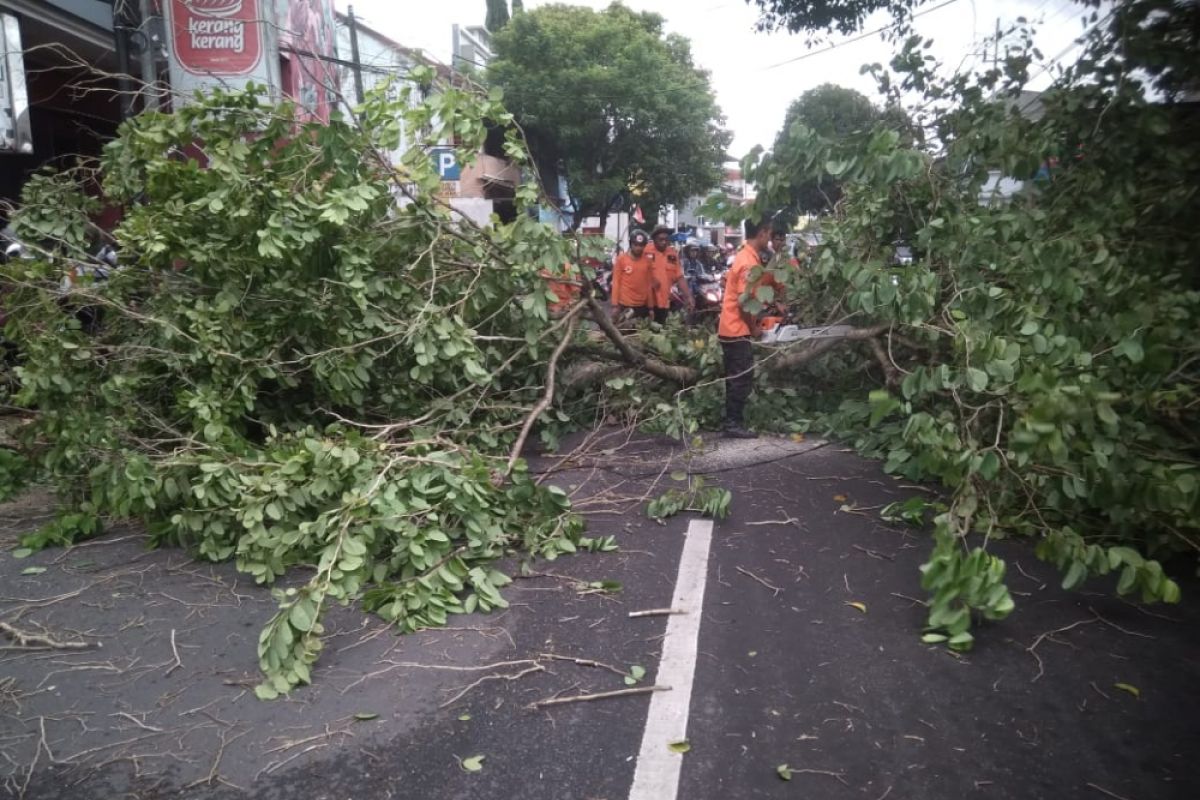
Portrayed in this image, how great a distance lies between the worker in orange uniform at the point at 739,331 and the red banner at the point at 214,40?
19.0 ft

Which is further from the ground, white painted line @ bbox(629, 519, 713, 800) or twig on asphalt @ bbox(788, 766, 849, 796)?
white painted line @ bbox(629, 519, 713, 800)

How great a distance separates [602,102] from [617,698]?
22.2 m

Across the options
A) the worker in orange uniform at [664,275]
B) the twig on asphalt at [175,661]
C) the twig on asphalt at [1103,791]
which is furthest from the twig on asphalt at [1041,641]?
the worker in orange uniform at [664,275]

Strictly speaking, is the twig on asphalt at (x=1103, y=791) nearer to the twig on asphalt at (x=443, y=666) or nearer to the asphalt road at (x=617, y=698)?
the asphalt road at (x=617, y=698)

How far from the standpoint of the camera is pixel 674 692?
3703 mm

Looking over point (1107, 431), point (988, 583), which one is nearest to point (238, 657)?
point (988, 583)

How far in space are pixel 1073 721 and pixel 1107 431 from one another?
48.1 inches

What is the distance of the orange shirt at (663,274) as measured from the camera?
10.2 m

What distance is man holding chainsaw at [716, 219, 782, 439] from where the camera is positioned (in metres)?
7.59

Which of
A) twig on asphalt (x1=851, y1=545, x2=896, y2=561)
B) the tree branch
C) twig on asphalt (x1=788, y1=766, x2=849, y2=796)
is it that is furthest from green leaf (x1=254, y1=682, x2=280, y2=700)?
the tree branch

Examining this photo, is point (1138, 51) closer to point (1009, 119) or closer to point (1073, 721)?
point (1009, 119)

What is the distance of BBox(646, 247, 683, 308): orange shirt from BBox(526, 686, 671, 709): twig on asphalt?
6.91m

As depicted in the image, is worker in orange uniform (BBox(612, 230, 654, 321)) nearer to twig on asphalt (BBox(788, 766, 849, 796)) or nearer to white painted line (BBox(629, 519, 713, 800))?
white painted line (BBox(629, 519, 713, 800))

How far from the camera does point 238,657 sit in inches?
159
